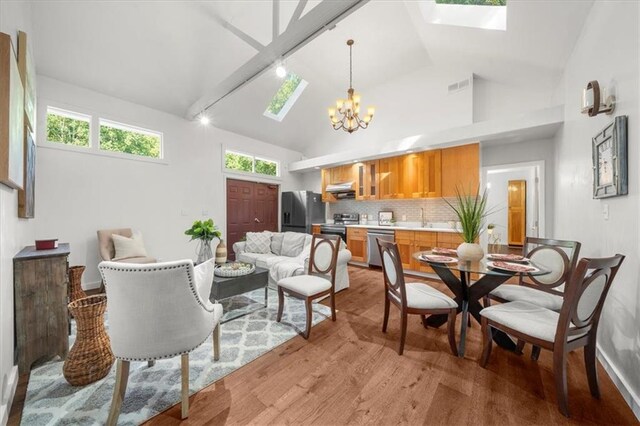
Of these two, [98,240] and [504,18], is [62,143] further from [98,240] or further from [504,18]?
[504,18]

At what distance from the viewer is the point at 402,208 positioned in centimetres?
539

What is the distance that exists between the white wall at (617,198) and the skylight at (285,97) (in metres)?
4.36

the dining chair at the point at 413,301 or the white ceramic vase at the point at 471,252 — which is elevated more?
the white ceramic vase at the point at 471,252

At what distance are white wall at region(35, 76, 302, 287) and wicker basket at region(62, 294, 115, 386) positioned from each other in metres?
2.59

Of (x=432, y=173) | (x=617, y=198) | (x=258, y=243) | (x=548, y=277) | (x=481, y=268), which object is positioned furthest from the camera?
(x=432, y=173)

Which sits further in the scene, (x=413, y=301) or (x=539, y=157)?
A: (x=539, y=157)

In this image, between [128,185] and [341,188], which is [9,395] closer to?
[128,185]

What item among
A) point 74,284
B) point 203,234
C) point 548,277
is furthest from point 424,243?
point 74,284

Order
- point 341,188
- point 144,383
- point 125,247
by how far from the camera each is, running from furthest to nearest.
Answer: point 341,188 < point 125,247 < point 144,383

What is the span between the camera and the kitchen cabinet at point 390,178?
499 cm

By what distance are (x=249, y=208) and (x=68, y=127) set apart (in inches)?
128

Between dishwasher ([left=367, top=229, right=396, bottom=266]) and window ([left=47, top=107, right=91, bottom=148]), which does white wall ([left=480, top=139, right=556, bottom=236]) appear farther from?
window ([left=47, top=107, right=91, bottom=148])

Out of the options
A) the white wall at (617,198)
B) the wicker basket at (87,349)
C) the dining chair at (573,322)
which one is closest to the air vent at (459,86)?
the white wall at (617,198)

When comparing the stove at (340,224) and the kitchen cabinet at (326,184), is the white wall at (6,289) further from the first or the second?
the kitchen cabinet at (326,184)
